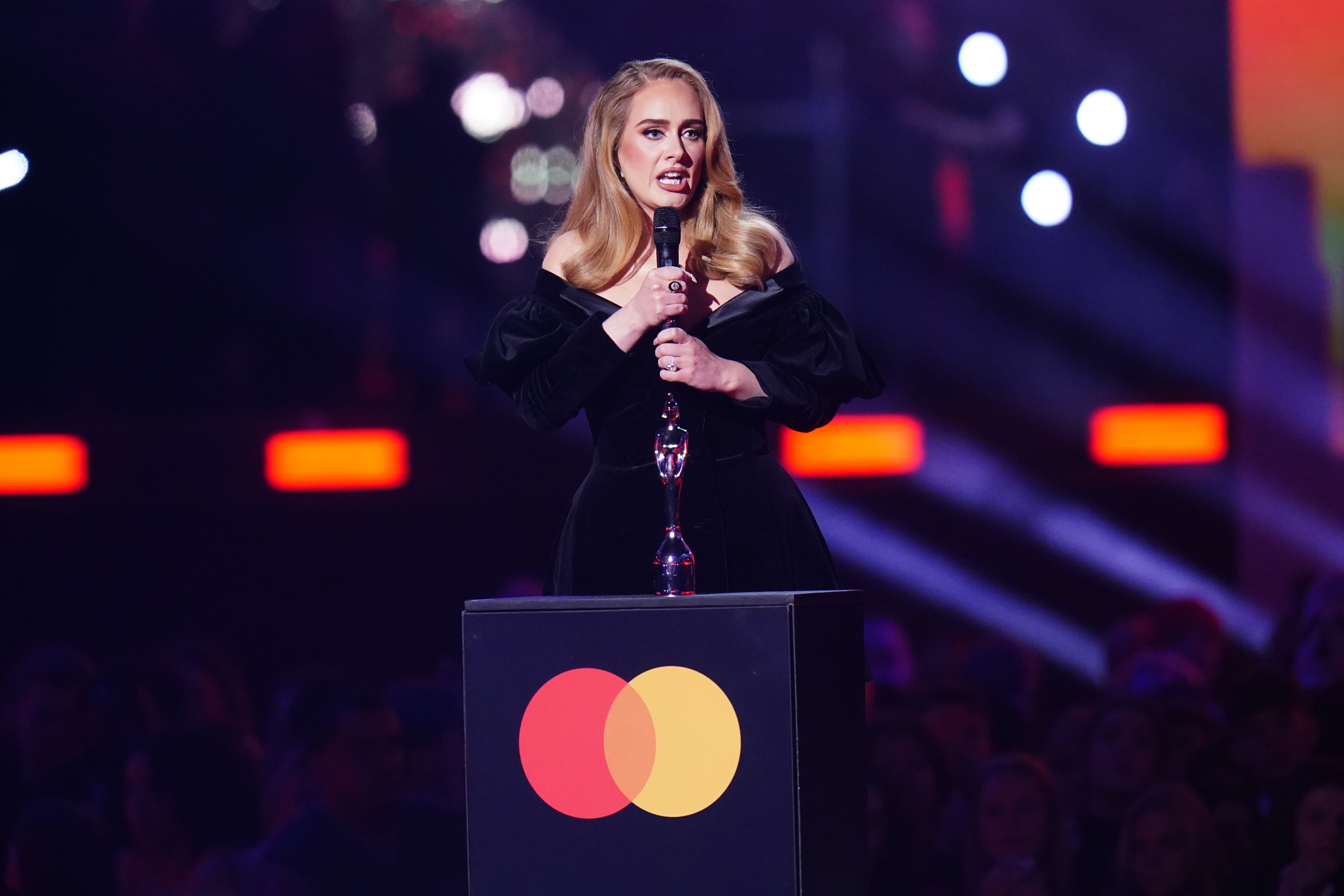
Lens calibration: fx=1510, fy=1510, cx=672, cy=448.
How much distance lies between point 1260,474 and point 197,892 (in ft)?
12.9

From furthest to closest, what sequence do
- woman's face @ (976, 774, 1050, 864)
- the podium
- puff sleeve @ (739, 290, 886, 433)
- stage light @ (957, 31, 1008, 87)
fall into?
stage light @ (957, 31, 1008, 87) → woman's face @ (976, 774, 1050, 864) → puff sleeve @ (739, 290, 886, 433) → the podium

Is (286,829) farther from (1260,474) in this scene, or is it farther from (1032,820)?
(1260,474)

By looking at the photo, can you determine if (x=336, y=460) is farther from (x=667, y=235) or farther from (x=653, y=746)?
(x=653, y=746)

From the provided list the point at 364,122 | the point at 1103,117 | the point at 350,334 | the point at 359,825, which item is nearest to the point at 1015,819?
the point at 359,825

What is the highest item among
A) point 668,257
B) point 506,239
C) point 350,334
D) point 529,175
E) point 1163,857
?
point 529,175

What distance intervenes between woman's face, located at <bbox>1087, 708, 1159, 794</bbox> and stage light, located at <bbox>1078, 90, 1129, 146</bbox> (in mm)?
3418

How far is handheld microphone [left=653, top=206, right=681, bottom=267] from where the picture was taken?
6.64 ft

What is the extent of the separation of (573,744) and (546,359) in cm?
58

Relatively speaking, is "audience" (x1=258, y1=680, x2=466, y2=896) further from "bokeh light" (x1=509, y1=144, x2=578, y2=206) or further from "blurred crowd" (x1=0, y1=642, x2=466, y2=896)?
"bokeh light" (x1=509, y1=144, x2=578, y2=206)

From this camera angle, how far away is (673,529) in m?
2.04

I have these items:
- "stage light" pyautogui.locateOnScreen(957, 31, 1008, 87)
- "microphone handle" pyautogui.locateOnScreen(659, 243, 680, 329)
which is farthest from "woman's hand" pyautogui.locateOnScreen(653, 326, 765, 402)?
"stage light" pyautogui.locateOnScreen(957, 31, 1008, 87)

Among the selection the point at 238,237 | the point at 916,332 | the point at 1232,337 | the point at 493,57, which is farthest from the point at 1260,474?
the point at 493,57

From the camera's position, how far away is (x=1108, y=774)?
3.82m

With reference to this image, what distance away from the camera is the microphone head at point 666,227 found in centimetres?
202
